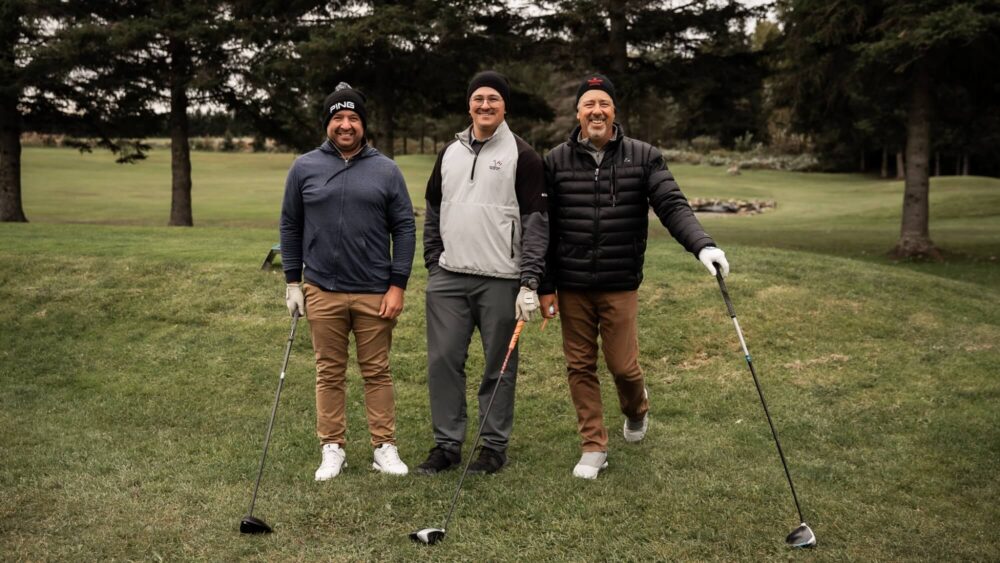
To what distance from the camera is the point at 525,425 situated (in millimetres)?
6738

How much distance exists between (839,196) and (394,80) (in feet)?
89.7

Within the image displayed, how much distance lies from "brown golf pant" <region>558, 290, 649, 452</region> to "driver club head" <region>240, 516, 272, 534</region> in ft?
6.67

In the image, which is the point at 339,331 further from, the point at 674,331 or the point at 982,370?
the point at 982,370

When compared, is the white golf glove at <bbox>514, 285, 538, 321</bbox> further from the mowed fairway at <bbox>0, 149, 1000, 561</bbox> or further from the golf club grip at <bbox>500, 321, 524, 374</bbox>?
the mowed fairway at <bbox>0, 149, 1000, 561</bbox>

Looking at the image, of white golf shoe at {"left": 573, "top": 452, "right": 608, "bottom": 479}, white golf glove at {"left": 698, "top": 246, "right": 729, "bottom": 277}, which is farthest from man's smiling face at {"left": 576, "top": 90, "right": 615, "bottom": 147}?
white golf shoe at {"left": 573, "top": 452, "right": 608, "bottom": 479}

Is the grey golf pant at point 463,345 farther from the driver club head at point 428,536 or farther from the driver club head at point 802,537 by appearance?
the driver club head at point 802,537

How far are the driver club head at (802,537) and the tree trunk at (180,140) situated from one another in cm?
2000

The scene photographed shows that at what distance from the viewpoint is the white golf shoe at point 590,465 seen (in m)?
5.43

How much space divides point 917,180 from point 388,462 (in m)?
16.0

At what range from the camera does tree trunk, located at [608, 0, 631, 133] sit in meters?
18.9

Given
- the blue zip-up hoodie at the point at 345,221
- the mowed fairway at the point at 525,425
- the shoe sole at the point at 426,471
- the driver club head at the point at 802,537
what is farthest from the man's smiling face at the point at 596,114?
the driver club head at the point at 802,537

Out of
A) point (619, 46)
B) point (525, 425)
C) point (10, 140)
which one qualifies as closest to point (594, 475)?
point (525, 425)

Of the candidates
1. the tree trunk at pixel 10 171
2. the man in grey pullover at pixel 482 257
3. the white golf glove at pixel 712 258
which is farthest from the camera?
the tree trunk at pixel 10 171

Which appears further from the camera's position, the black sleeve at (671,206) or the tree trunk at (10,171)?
the tree trunk at (10,171)
